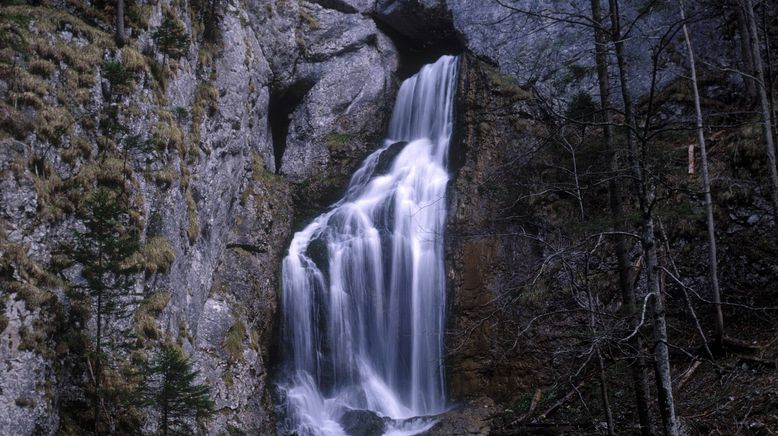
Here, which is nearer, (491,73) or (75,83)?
(75,83)

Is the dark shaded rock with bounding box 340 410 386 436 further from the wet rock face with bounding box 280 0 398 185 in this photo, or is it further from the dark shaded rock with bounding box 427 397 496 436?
the wet rock face with bounding box 280 0 398 185

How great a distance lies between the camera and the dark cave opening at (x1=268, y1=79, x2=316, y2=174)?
20.6 meters

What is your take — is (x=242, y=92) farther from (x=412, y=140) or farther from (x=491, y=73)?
(x=491, y=73)

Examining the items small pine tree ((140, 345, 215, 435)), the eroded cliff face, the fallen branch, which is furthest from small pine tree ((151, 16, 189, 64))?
the fallen branch

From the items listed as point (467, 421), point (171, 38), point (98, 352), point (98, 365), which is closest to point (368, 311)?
point (467, 421)

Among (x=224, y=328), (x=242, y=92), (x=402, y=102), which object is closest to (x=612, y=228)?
(x=224, y=328)

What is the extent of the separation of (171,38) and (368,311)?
8.30 m

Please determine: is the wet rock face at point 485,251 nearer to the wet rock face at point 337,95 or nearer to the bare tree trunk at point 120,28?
the wet rock face at point 337,95

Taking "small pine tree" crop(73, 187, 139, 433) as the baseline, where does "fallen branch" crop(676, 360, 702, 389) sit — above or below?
below

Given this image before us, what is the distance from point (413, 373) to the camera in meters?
14.7

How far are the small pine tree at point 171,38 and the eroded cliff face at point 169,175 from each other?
20cm

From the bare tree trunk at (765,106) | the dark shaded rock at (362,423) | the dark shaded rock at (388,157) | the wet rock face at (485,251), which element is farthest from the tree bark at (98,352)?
the dark shaded rock at (388,157)

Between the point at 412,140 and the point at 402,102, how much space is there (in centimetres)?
191

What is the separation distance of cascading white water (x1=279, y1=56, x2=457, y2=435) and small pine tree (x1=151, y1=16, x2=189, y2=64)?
21.0ft
